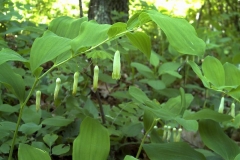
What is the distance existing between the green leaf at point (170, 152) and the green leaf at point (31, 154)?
38cm

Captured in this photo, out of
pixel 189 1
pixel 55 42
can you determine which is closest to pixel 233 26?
pixel 189 1

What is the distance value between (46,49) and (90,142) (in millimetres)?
319

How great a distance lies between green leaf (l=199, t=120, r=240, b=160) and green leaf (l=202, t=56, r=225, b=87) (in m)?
0.17

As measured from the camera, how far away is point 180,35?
0.87m

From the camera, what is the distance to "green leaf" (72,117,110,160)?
1.04m

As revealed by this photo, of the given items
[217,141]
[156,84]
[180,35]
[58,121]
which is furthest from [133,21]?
[156,84]

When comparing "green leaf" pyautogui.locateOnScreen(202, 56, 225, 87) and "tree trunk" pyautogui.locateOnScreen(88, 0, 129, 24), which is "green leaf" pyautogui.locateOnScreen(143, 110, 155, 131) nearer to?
"green leaf" pyautogui.locateOnScreen(202, 56, 225, 87)

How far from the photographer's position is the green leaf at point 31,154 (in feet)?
3.27

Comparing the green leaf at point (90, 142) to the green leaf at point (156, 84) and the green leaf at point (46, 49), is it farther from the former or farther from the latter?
the green leaf at point (156, 84)

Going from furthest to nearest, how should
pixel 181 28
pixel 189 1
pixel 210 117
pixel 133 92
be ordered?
pixel 189 1, pixel 133 92, pixel 210 117, pixel 181 28

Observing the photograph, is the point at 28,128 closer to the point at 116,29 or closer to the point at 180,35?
the point at 116,29

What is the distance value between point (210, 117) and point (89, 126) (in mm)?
433

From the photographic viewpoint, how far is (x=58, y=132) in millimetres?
1856

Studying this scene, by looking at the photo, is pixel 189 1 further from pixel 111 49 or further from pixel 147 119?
pixel 147 119
